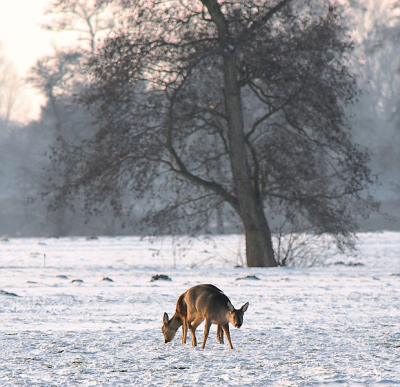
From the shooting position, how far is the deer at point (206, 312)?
7086 mm

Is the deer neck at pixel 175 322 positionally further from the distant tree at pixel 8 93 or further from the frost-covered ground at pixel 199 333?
the distant tree at pixel 8 93

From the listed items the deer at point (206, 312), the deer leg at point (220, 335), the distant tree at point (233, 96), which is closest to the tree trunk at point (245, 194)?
the distant tree at point (233, 96)

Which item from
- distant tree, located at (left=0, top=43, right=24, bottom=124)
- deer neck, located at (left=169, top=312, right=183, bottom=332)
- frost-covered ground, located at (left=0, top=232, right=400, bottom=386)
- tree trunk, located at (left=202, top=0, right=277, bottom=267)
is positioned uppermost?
distant tree, located at (left=0, top=43, right=24, bottom=124)

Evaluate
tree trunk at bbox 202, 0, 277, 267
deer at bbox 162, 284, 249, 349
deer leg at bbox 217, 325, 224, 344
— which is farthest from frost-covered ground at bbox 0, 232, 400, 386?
tree trunk at bbox 202, 0, 277, 267

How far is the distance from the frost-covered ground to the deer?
0.18 m

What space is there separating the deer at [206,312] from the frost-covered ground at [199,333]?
182mm

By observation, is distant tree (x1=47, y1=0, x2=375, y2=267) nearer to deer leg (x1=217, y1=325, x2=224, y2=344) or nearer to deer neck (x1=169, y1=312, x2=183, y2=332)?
deer neck (x1=169, y1=312, x2=183, y2=332)

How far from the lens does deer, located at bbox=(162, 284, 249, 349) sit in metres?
7.09

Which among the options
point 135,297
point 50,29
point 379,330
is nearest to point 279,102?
point 135,297

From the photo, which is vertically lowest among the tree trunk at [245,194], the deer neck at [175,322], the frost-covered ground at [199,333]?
the frost-covered ground at [199,333]

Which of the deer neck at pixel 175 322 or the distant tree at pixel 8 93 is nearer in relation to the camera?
the deer neck at pixel 175 322

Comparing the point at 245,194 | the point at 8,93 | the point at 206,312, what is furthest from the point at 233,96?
the point at 8,93

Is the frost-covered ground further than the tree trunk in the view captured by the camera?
No

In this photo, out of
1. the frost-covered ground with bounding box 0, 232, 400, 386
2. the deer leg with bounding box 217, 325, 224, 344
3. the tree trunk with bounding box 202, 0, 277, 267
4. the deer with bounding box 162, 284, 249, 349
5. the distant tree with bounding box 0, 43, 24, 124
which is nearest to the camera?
the frost-covered ground with bounding box 0, 232, 400, 386
